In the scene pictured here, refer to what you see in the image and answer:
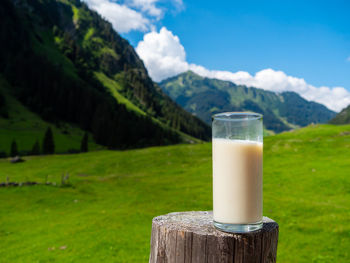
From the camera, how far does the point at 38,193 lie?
103 feet

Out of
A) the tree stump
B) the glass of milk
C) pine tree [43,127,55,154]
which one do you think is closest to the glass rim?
the glass of milk

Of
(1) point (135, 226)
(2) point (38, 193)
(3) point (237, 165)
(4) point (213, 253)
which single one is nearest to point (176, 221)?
(4) point (213, 253)

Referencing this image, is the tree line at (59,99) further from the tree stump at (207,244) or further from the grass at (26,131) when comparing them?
the tree stump at (207,244)

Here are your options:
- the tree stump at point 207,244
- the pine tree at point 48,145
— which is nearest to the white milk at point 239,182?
the tree stump at point 207,244

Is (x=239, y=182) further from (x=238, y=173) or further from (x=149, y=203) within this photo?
(x=149, y=203)

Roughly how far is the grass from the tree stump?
105706 millimetres

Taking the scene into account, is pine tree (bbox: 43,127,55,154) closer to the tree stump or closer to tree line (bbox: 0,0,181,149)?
tree line (bbox: 0,0,181,149)

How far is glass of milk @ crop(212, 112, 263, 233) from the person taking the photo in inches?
110

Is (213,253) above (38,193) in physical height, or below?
above

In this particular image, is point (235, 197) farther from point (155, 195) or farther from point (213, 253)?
point (155, 195)

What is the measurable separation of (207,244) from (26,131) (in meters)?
129

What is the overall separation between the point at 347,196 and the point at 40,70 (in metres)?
172

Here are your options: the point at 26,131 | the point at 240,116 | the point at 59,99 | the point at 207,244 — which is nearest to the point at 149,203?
the point at 207,244

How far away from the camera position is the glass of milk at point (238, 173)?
2.78 meters
